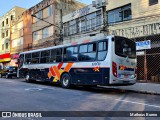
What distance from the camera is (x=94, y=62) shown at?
42.5 feet

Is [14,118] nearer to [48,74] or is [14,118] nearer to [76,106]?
[76,106]

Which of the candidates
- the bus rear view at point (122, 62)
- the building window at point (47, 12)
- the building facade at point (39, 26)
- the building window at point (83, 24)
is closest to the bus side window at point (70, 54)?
the bus rear view at point (122, 62)

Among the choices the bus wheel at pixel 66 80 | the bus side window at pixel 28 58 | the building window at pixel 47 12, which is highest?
the building window at pixel 47 12

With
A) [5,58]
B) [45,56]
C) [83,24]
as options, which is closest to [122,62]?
[45,56]

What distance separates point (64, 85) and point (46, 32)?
19161 millimetres

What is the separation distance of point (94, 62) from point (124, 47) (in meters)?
1.84

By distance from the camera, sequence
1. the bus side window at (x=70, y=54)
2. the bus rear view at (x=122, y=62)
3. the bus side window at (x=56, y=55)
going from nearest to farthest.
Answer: the bus rear view at (x=122, y=62) → the bus side window at (x=70, y=54) → the bus side window at (x=56, y=55)

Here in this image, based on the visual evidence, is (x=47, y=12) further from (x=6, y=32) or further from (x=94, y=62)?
(x=94, y=62)

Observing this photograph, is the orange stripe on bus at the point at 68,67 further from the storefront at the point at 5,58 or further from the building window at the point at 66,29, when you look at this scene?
the storefront at the point at 5,58

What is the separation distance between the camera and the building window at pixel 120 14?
2058cm

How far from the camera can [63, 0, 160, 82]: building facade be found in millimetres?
→ 17891

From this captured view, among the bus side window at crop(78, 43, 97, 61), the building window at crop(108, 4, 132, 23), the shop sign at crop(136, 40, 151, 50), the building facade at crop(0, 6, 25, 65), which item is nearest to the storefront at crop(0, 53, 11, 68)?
the building facade at crop(0, 6, 25, 65)

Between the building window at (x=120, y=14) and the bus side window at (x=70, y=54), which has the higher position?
the building window at (x=120, y=14)

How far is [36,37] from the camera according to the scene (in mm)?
36281
